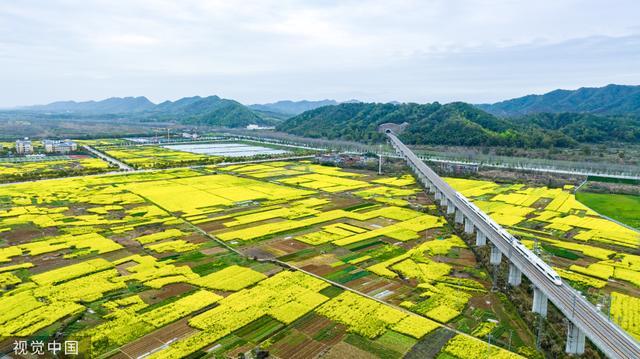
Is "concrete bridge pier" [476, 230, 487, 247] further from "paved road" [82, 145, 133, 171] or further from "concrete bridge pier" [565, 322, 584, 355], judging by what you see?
"paved road" [82, 145, 133, 171]

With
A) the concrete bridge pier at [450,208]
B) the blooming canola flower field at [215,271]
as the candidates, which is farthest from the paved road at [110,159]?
the concrete bridge pier at [450,208]

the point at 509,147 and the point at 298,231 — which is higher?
the point at 509,147

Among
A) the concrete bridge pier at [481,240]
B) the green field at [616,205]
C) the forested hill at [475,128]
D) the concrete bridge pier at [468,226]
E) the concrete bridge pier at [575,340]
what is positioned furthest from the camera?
the forested hill at [475,128]

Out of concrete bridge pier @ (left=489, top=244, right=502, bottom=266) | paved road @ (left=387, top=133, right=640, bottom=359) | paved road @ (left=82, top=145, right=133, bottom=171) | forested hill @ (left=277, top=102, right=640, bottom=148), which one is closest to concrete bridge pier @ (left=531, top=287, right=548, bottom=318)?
paved road @ (left=387, top=133, right=640, bottom=359)

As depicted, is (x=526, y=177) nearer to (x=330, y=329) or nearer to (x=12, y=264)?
(x=330, y=329)

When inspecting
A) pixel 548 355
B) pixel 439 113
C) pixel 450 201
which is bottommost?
pixel 548 355

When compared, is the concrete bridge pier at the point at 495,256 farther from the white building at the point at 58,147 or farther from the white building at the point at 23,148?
the white building at the point at 23,148

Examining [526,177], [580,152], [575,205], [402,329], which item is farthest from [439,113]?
[402,329]
